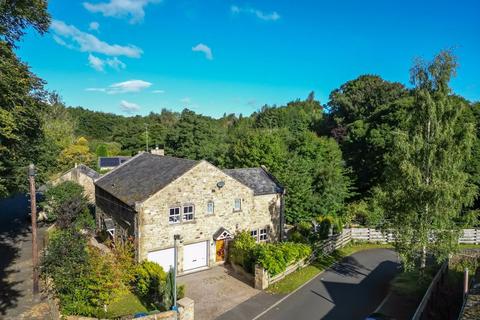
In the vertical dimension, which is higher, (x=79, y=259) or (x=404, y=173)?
(x=404, y=173)

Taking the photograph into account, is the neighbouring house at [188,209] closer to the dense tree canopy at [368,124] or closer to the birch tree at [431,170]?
Answer: the birch tree at [431,170]

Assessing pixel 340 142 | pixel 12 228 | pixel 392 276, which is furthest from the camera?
pixel 340 142

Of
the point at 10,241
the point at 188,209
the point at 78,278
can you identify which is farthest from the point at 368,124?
the point at 10,241

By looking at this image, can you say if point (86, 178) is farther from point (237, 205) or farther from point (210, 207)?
point (237, 205)

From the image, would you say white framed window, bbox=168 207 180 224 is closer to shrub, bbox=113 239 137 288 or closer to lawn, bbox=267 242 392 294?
shrub, bbox=113 239 137 288

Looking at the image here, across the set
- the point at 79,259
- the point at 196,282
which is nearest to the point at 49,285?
the point at 79,259

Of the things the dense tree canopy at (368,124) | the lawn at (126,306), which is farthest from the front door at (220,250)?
the dense tree canopy at (368,124)

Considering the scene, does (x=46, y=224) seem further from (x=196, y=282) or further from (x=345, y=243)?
(x=345, y=243)
